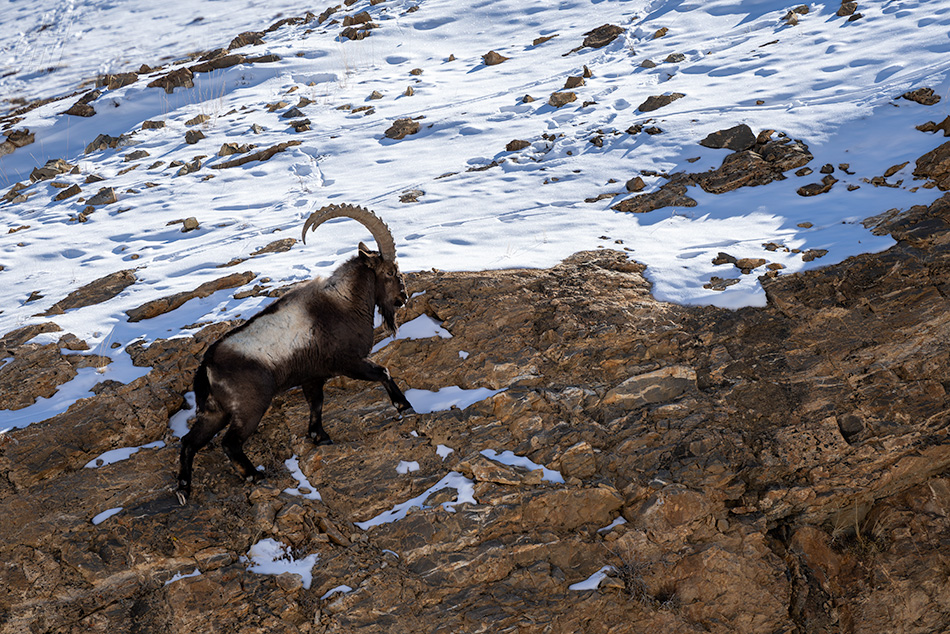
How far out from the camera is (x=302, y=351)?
20.3 feet

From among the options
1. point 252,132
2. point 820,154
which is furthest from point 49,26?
point 820,154

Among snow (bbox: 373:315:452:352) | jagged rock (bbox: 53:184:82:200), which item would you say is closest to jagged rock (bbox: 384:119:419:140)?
jagged rock (bbox: 53:184:82:200)

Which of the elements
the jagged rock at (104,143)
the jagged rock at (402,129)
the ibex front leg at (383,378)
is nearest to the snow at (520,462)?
the ibex front leg at (383,378)

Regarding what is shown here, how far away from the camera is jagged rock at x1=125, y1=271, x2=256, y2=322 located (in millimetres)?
7766

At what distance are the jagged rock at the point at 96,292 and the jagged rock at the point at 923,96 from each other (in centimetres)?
1123

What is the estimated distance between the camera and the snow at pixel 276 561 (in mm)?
5402

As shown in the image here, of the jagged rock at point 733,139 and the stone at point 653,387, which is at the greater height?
the jagged rock at point 733,139

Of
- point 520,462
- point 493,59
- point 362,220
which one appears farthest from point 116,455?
point 493,59

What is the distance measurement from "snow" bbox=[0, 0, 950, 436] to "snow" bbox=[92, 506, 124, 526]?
0.97m

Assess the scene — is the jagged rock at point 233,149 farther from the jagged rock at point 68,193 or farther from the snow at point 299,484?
the snow at point 299,484

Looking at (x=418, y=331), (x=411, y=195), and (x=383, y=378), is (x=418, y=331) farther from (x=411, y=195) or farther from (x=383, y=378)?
(x=411, y=195)

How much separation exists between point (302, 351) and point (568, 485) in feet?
8.76

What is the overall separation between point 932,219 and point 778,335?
89.4 inches

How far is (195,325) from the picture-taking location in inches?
286
